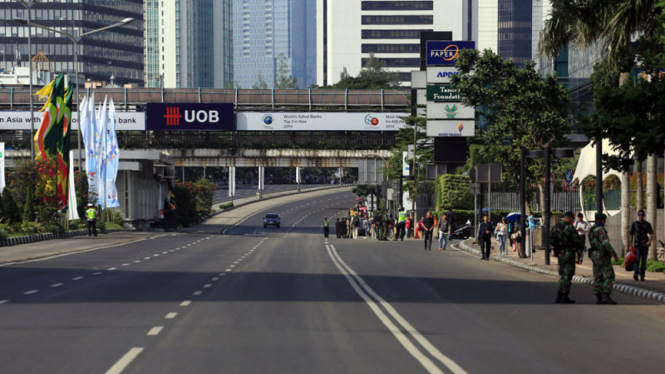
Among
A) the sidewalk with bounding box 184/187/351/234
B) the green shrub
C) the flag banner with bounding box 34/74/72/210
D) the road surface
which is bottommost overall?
the sidewalk with bounding box 184/187/351/234

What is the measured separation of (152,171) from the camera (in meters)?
81.9

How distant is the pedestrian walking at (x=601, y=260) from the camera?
17.4 m

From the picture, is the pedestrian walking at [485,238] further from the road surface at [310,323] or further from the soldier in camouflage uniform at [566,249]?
the soldier in camouflage uniform at [566,249]

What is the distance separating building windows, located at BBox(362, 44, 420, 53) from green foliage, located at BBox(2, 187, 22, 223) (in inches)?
5750

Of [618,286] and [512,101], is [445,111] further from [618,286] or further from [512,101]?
[618,286]

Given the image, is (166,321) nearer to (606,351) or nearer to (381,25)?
(606,351)

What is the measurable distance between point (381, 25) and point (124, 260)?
163889 millimetres

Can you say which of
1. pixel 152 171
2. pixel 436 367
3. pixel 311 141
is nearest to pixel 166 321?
pixel 436 367

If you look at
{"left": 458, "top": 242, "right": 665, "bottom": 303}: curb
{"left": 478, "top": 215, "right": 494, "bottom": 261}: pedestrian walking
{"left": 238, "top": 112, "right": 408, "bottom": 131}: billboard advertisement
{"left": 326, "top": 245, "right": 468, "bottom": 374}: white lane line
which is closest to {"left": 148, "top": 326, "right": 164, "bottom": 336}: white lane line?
{"left": 326, "top": 245, "right": 468, "bottom": 374}: white lane line

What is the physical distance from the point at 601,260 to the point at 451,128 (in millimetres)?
49236

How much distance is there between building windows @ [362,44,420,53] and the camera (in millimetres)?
191125

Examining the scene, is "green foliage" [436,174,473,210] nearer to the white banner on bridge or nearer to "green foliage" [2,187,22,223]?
A: "green foliage" [2,187,22,223]

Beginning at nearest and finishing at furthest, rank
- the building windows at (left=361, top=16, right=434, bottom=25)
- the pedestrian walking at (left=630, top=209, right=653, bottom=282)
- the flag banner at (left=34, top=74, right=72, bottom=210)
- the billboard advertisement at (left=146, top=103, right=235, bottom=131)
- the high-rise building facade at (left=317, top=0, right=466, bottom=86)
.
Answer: the pedestrian walking at (left=630, top=209, right=653, bottom=282)
the flag banner at (left=34, top=74, right=72, bottom=210)
the billboard advertisement at (left=146, top=103, right=235, bottom=131)
the high-rise building facade at (left=317, top=0, right=466, bottom=86)
the building windows at (left=361, top=16, right=434, bottom=25)

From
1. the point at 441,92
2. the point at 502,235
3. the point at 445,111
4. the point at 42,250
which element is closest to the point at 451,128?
the point at 445,111
